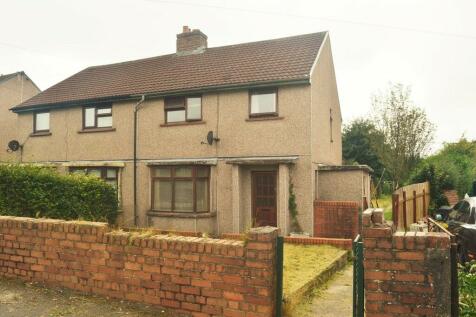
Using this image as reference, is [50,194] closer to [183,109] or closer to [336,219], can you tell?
[183,109]

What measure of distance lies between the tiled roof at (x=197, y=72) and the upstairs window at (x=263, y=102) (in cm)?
46

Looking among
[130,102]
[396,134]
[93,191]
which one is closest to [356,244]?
[93,191]

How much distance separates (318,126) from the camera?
13836 mm

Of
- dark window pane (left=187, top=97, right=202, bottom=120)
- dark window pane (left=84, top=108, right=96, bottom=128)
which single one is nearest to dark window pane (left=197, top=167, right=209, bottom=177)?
dark window pane (left=187, top=97, right=202, bottom=120)

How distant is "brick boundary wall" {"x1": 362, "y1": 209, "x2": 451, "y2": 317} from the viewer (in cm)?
364

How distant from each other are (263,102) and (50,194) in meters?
7.51

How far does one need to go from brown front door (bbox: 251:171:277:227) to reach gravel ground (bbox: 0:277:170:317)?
319 inches

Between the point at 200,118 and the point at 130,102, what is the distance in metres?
3.46

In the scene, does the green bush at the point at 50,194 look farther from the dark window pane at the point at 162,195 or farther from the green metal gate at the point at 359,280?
the green metal gate at the point at 359,280

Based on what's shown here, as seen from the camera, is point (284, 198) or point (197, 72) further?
point (197, 72)

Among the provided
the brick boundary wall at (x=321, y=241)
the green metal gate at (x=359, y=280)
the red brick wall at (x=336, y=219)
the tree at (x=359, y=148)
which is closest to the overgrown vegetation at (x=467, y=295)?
the green metal gate at (x=359, y=280)

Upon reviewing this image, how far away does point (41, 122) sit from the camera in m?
18.0

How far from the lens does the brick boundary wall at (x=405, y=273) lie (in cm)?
364

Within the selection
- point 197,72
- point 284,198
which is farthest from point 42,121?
point 284,198
